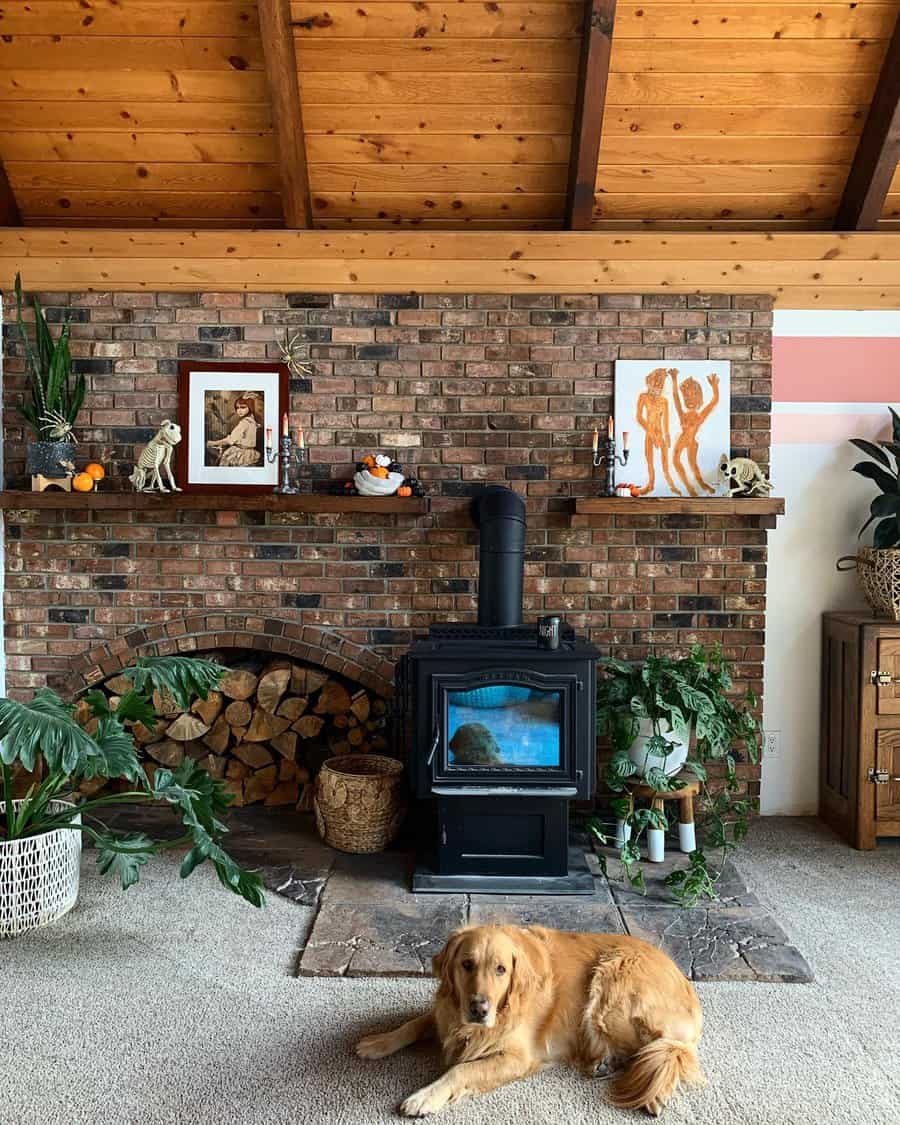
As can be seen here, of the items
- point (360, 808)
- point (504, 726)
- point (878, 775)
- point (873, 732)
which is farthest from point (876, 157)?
point (360, 808)

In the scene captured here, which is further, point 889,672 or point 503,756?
point 889,672

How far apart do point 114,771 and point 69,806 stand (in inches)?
23.4

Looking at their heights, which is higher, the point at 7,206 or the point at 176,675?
the point at 7,206

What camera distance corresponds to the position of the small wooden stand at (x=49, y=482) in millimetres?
3865

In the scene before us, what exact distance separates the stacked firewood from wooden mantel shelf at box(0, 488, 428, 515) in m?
0.71

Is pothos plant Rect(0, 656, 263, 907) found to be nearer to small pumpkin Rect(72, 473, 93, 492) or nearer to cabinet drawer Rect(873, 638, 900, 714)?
small pumpkin Rect(72, 473, 93, 492)

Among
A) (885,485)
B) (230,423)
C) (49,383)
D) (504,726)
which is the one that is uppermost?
(49,383)

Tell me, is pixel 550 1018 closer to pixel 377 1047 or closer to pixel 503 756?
pixel 377 1047

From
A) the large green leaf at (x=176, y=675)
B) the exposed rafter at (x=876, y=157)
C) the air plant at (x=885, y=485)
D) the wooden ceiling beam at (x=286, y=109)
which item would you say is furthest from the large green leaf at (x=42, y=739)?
the exposed rafter at (x=876, y=157)

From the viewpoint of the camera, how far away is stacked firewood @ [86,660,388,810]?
3.97m

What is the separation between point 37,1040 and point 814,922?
7.59 feet

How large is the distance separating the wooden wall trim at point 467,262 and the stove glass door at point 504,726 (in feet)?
5.62

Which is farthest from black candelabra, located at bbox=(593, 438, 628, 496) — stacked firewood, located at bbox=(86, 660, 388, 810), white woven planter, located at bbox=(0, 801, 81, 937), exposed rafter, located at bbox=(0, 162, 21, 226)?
exposed rafter, located at bbox=(0, 162, 21, 226)

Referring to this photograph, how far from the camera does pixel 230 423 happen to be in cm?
400
